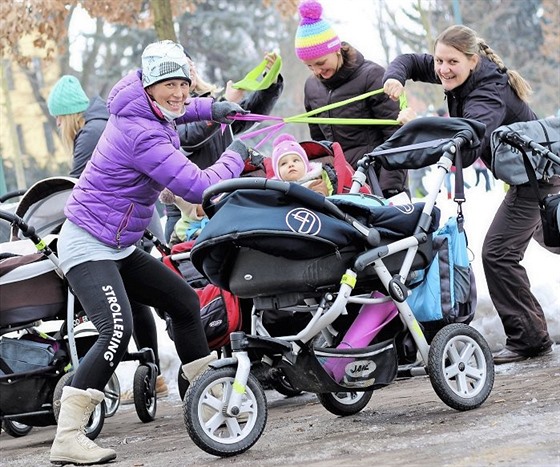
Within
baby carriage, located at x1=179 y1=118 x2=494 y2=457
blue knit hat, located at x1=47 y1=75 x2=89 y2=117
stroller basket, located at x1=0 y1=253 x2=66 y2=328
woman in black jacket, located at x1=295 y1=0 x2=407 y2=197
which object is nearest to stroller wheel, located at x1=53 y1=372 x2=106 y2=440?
stroller basket, located at x1=0 y1=253 x2=66 y2=328

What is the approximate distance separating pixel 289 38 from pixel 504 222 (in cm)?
3164

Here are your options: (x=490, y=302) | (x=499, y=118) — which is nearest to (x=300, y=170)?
(x=499, y=118)

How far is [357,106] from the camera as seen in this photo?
8555 mm

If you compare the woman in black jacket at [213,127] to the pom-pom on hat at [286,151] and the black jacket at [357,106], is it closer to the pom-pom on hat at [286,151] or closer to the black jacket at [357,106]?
the black jacket at [357,106]

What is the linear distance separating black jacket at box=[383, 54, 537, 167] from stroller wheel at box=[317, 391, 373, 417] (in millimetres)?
1581

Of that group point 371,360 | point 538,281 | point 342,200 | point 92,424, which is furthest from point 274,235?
point 538,281

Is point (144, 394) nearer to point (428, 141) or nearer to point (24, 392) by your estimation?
point (24, 392)

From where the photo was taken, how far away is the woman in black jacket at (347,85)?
332 inches

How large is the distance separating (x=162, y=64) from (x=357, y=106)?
101 inches

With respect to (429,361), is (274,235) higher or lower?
higher

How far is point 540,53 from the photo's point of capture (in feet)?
157

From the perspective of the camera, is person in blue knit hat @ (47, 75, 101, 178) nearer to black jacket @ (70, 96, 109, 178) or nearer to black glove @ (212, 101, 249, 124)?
black jacket @ (70, 96, 109, 178)

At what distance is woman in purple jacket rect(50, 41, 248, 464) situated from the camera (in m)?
6.09

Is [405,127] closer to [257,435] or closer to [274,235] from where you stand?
[274,235]
